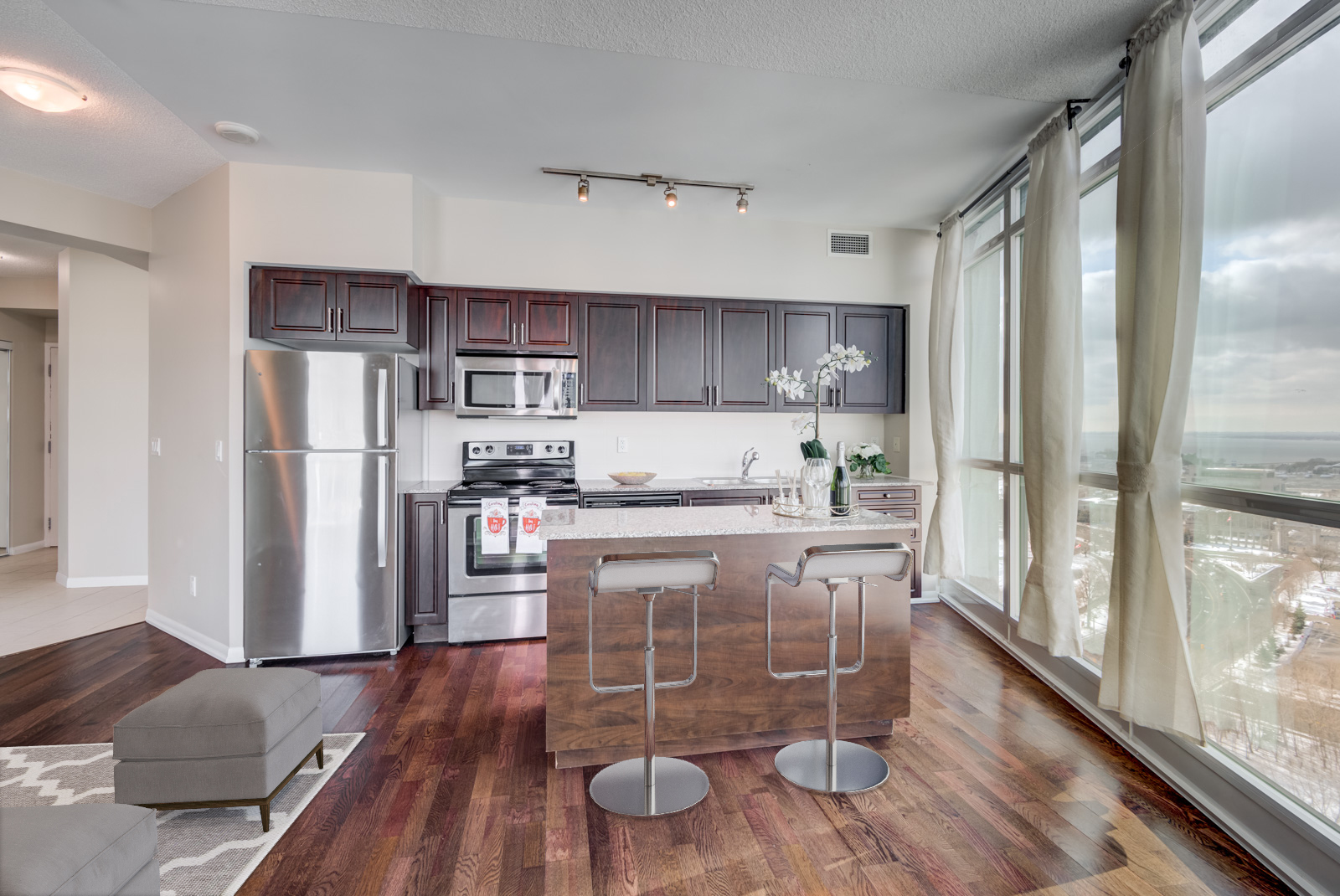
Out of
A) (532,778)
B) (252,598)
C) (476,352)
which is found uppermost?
(476,352)

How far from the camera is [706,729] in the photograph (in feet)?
7.77

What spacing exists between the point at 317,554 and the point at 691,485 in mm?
2274

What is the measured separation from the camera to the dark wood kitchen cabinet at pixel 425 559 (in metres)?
3.59

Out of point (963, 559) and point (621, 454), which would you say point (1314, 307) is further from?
point (621, 454)

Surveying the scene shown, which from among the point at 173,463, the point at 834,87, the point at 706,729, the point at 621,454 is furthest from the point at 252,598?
the point at 834,87

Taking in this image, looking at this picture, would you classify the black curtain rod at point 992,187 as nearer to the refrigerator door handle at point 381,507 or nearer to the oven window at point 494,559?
the oven window at point 494,559

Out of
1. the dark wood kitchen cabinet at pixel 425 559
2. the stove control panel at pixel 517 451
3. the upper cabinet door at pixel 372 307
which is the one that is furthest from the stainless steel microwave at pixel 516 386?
the dark wood kitchen cabinet at pixel 425 559

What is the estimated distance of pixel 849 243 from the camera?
448 cm

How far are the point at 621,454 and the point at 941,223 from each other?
2795 millimetres

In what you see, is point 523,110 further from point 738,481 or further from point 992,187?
point 992,187

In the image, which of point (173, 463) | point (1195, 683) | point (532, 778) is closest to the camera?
point (1195, 683)

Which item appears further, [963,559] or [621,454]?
[621,454]

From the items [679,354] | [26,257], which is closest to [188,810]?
[679,354]

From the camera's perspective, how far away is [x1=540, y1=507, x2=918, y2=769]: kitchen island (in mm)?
2270
